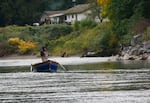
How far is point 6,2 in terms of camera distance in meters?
139

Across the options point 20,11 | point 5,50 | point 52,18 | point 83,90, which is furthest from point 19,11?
point 83,90

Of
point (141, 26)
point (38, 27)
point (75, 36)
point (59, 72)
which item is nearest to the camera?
point (59, 72)

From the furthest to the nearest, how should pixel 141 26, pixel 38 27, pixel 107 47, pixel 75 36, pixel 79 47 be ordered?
pixel 38 27
pixel 75 36
pixel 79 47
pixel 107 47
pixel 141 26

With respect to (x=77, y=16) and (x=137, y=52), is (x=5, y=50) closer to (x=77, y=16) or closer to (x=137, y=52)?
(x=77, y=16)

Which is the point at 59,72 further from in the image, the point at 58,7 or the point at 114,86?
the point at 58,7

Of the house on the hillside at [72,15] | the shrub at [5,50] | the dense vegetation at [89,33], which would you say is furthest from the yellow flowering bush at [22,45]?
the house on the hillside at [72,15]

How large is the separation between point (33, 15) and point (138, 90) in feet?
358

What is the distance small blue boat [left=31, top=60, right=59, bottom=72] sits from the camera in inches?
2479

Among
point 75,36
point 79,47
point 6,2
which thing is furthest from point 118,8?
point 6,2

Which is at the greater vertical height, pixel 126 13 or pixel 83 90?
pixel 126 13

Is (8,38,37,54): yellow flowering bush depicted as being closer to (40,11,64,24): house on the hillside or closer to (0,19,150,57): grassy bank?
(0,19,150,57): grassy bank

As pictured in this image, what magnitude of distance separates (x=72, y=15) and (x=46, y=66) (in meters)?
88.2

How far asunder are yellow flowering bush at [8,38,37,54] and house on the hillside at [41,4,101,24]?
57.0 feet

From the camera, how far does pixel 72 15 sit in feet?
496
